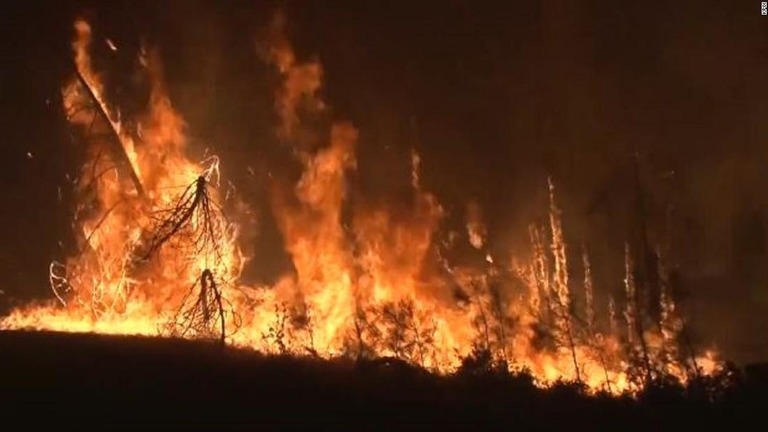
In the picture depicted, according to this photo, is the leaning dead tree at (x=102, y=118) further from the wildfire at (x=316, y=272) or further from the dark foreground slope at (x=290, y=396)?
the dark foreground slope at (x=290, y=396)

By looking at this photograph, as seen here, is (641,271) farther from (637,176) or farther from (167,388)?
(167,388)

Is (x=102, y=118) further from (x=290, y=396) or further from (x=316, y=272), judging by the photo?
(x=290, y=396)

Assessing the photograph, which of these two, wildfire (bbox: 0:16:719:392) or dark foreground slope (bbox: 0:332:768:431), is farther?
wildfire (bbox: 0:16:719:392)

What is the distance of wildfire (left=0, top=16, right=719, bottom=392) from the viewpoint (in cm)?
1997

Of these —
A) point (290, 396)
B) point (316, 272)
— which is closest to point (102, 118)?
point (316, 272)

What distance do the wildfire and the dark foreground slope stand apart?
9.03 feet

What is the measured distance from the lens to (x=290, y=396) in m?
13.8

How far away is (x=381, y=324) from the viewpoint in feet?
67.5

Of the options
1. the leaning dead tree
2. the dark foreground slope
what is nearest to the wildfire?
the leaning dead tree

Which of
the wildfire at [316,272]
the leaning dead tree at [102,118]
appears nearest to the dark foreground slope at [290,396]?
the wildfire at [316,272]

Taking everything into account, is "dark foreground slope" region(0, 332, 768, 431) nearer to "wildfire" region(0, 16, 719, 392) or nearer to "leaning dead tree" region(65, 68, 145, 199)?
"wildfire" region(0, 16, 719, 392)

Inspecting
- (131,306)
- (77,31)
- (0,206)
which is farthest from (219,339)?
(0,206)

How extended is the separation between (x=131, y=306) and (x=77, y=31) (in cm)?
896

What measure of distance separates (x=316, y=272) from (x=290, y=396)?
939cm
